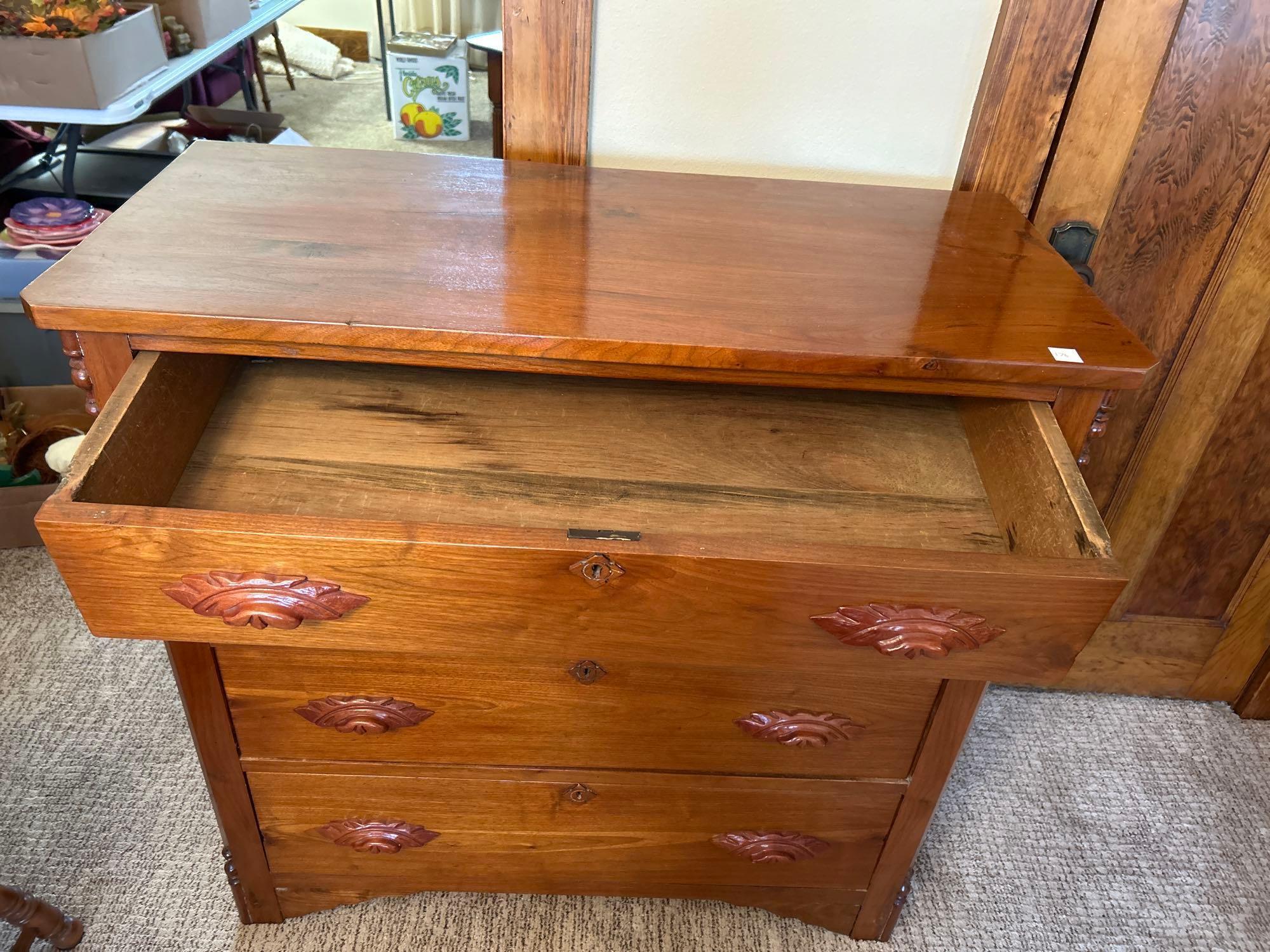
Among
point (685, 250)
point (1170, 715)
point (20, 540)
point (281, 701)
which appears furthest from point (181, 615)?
point (1170, 715)

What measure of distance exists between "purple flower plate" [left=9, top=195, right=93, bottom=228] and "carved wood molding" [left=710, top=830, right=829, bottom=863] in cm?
162

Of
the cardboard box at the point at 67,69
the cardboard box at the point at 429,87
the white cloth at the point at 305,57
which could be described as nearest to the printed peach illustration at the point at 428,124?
the cardboard box at the point at 429,87

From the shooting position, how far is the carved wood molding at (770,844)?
40.2 inches

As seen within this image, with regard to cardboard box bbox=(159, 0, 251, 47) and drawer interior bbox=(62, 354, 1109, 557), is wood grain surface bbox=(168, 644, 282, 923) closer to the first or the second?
drawer interior bbox=(62, 354, 1109, 557)

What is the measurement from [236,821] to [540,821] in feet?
1.07

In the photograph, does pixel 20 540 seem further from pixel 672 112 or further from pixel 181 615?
pixel 672 112

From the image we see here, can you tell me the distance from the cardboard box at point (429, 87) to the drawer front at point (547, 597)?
2.93 metres

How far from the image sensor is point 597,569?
680 mm

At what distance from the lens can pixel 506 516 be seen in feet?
2.66

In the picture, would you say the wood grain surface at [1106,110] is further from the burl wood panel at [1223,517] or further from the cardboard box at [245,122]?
the cardboard box at [245,122]

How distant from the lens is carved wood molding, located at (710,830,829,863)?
1.02m

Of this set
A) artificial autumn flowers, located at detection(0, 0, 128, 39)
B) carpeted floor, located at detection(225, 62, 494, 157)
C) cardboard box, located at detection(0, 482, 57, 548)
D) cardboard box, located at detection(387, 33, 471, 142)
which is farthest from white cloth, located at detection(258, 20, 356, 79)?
cardboard box, located at detection(0, 482, 57, 548)

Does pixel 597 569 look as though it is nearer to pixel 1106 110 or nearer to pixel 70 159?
pixel 1106 110

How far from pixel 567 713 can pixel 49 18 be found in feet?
5.15
